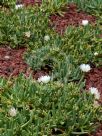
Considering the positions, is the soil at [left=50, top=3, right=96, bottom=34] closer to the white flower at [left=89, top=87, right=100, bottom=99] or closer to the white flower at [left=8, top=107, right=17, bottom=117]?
the white flower at [left=89, top=87, right=100, bottom=99]

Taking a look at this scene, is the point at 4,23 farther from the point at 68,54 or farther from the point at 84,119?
the point at 84,119

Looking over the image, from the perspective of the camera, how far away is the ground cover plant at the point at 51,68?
12.7 feet

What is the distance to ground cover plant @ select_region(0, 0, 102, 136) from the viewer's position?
388 centimetres

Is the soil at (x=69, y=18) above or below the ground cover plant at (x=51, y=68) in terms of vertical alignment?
above

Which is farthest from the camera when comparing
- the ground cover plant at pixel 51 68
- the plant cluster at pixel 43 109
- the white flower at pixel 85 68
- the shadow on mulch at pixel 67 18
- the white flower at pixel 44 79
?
the shadow on mulch at pixel 67 18

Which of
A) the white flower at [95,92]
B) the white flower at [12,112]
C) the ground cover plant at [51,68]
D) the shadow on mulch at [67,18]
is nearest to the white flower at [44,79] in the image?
the ground cover plant at [51,68]

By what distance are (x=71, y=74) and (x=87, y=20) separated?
1381 millimetres

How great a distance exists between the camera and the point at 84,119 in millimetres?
3918

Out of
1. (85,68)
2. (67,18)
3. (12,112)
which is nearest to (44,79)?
(85,68)

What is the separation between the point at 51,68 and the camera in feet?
15.8

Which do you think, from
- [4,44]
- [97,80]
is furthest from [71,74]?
[4,44]

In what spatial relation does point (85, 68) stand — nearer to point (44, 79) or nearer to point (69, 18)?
point (44, 79)

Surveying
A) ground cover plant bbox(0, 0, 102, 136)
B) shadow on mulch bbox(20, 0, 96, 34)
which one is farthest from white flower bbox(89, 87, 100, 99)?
shadow on mulch bbox(20, 0, 96, 34)

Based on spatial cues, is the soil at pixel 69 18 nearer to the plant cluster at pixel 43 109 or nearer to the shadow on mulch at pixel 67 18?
the shadow on mulch at pixel 67 18
